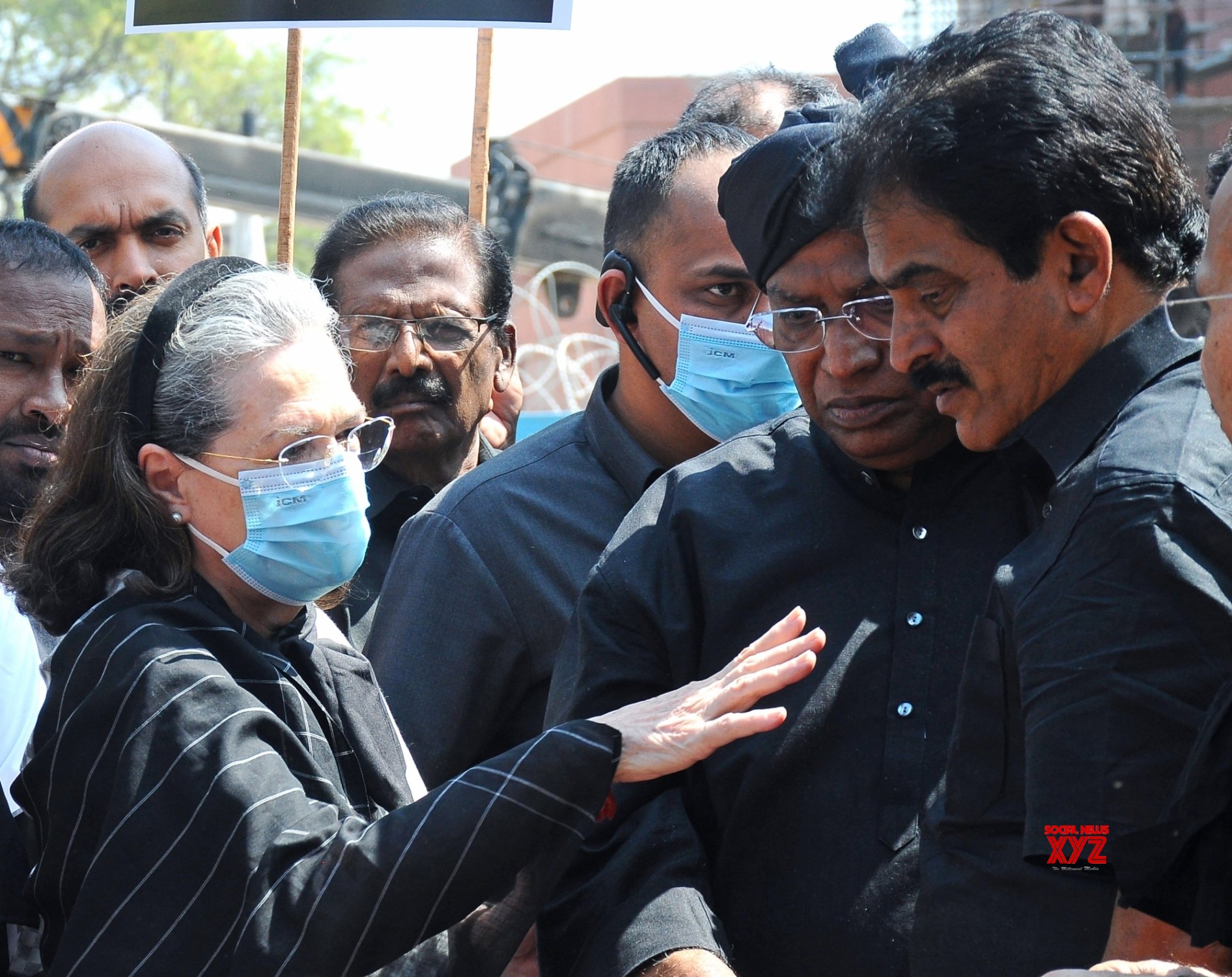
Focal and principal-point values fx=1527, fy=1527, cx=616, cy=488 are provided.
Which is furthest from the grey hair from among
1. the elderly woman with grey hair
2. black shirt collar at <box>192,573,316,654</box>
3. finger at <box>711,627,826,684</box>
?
finger at <box>711,627,826,684</box>

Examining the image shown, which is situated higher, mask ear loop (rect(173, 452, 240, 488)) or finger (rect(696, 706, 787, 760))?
mask ear loop (rect(173, 452, 240, 488))

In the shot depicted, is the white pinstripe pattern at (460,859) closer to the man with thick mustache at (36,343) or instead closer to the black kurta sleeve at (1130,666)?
the black kurta sleeve at (1130,666)

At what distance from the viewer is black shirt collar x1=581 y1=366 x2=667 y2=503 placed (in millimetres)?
3322

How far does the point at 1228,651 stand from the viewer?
1729 millimetres

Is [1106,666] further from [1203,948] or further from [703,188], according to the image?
[703,188]

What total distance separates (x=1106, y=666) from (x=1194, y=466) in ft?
0.88

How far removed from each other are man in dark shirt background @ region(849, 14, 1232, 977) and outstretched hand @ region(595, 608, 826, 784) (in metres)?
0.29

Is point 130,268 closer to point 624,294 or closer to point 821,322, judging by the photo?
point 624,294

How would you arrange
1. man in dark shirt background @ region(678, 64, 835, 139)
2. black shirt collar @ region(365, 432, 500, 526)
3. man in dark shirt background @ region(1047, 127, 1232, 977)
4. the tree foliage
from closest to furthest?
man in dark shirt background @ region(1047, 127, 1232, 977) < black shirt collar @ region(365, 432, 500, 526) < man in dark shirt background @ region(678, 64, 835, 139) < the tree foliage

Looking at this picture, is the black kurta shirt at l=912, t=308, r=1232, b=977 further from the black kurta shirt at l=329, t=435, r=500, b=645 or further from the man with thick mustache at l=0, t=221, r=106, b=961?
the man with thick mustache at l=0, t=221, r=106, b=961

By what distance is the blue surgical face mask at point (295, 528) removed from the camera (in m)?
2.71

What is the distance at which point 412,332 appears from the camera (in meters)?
4.05

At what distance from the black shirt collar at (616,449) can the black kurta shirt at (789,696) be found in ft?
1.90

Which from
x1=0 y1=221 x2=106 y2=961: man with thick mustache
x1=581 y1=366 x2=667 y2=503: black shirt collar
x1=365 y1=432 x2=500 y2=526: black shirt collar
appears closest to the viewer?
x1=581 y1=366 x2=667 y2=503: black shirt collar
